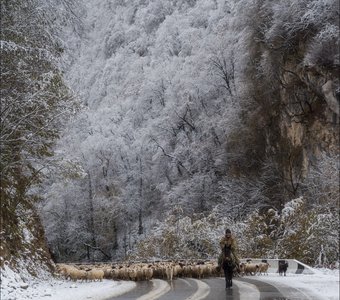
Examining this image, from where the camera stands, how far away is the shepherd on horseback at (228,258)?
1362 cm

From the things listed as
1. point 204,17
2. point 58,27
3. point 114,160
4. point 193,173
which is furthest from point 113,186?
point 58,27

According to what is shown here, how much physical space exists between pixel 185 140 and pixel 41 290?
42.4 m

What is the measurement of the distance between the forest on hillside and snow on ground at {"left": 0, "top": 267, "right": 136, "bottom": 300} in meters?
1.05

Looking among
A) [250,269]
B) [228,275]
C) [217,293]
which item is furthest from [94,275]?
[250,269]

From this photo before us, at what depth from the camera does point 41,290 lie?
1260 cm

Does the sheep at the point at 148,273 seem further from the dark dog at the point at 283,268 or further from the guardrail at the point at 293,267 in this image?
the guardrail at the point at 293,267

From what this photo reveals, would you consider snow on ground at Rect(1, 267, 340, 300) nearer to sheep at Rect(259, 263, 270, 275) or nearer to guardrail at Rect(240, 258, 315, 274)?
guardrail at Rect(240, 258, 315, 274)

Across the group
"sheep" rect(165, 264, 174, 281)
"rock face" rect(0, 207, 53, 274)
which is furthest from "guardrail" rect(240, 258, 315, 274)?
"rock face" rect(0, 207, 53, 274)

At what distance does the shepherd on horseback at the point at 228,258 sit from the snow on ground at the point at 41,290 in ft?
8.51

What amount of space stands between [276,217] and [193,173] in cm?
2420

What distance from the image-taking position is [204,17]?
7881 cm

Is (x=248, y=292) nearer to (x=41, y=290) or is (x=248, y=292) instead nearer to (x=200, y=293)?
(x=200, y=293)

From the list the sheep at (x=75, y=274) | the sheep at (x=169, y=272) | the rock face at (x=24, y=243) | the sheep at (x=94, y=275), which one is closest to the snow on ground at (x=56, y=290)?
the rock face at (x=24, y=243)

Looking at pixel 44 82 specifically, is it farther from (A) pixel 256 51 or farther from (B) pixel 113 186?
(B) pixel 113 186
